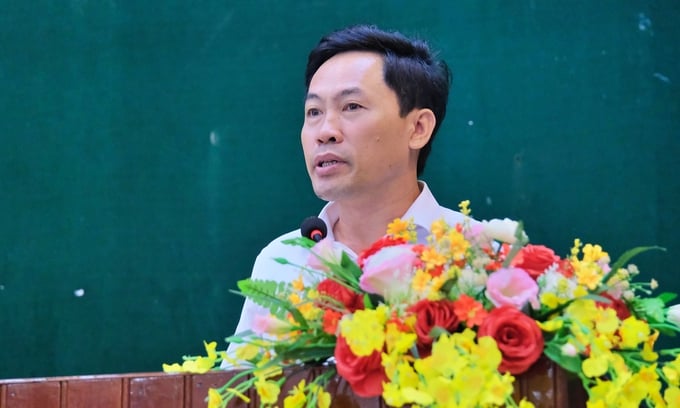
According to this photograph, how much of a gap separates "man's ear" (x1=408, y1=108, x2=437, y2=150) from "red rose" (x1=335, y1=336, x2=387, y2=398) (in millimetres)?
817

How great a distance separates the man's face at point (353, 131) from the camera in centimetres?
150

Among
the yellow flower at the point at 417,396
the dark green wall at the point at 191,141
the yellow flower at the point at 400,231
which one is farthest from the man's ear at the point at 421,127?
the yellow flower at the point at 417,396

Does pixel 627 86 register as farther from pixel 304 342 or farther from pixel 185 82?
pixel 304 342

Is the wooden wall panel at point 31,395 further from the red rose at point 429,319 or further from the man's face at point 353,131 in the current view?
the man's face at point 353,131

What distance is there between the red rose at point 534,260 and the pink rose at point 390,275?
0.11 meters

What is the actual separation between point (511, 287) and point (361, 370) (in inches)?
6.3

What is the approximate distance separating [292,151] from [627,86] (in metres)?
0.79

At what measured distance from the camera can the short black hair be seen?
160 centimetres

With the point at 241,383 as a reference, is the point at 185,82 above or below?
above

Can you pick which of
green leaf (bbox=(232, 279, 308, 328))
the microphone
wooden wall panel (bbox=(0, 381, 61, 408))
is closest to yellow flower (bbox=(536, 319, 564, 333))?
green leaf (bbox=(232, 279, 308, 328))

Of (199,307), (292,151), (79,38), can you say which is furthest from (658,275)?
(79,38)

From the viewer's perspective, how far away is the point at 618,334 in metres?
0.89

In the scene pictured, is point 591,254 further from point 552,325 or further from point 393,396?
point 393,396

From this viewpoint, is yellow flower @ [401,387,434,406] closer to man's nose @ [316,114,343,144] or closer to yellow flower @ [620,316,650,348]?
yellow flower @ [620,316,650,348]
